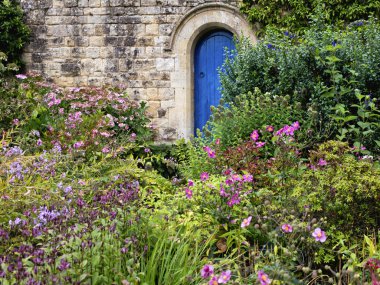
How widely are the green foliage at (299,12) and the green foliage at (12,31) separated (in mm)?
3771

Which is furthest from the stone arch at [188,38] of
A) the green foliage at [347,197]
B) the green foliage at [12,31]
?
the green foliage at [347,197]

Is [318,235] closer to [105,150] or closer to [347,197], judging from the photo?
[347,197]

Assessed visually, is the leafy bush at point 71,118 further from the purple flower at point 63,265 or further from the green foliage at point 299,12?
the purple flower at point 63,265

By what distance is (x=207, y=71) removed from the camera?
977cm

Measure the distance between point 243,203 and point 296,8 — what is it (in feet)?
18.2

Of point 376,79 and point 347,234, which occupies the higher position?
point 376,79

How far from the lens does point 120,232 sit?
3129 millimetres

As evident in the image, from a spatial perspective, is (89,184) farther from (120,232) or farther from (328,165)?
(328,165)

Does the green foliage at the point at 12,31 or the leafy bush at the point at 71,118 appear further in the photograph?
the green foliage at the point at 12,31

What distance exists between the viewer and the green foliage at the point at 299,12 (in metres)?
8.67

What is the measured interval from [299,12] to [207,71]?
5.99 ft

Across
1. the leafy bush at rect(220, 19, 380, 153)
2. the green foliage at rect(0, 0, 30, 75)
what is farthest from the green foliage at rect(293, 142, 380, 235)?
the green foliage at rect(0, 0, 30, 75)

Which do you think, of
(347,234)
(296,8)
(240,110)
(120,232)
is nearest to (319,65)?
(240,110)

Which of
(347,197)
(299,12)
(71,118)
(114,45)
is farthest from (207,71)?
(347,197)
